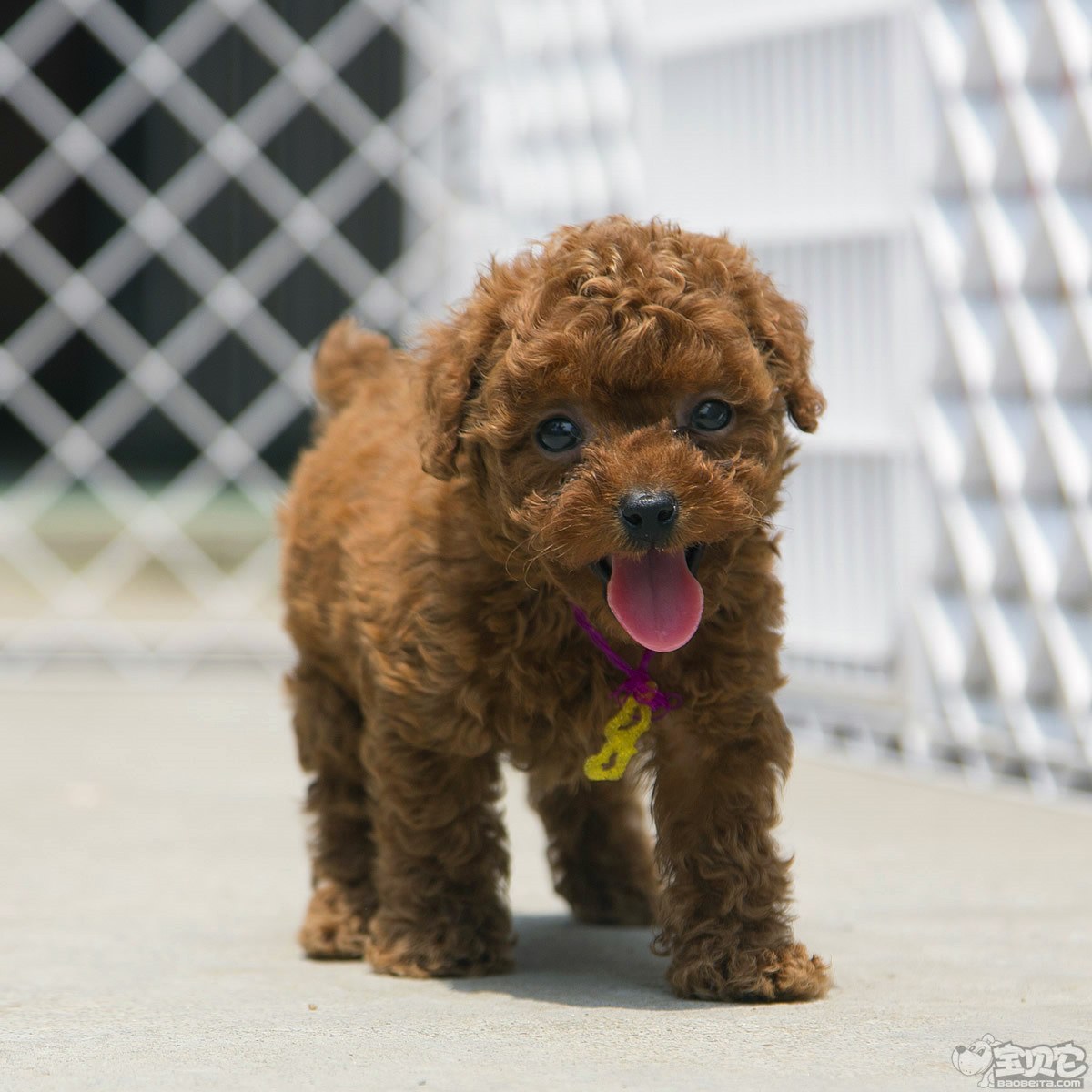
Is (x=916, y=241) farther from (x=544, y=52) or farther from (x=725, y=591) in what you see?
(x=725, y=591)

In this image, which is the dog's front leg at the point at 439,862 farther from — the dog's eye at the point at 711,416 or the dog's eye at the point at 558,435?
the dog's eye at the point at 711,416

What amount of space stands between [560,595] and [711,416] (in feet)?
1.23

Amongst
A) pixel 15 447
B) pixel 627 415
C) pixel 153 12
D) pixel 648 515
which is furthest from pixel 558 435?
pixel 15 447

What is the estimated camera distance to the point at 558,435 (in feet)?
8.56

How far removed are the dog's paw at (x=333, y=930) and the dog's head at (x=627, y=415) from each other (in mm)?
864

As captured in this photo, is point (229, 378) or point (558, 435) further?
point (229, 378)

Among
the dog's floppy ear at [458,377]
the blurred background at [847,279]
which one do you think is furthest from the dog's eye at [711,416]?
the blurred background at [847,279]

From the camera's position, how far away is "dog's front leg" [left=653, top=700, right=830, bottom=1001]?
9.12 ft

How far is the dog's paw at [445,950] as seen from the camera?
300cm

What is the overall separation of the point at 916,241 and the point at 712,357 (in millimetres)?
2565

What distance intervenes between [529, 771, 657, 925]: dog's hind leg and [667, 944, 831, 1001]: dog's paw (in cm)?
66

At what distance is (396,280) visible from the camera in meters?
7.48

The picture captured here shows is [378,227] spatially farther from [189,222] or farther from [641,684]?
[641,684]

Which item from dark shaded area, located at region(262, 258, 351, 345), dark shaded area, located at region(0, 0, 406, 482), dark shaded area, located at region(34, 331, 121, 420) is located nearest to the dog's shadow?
dark shaded area, located at region(0, 0, 406, 482)
